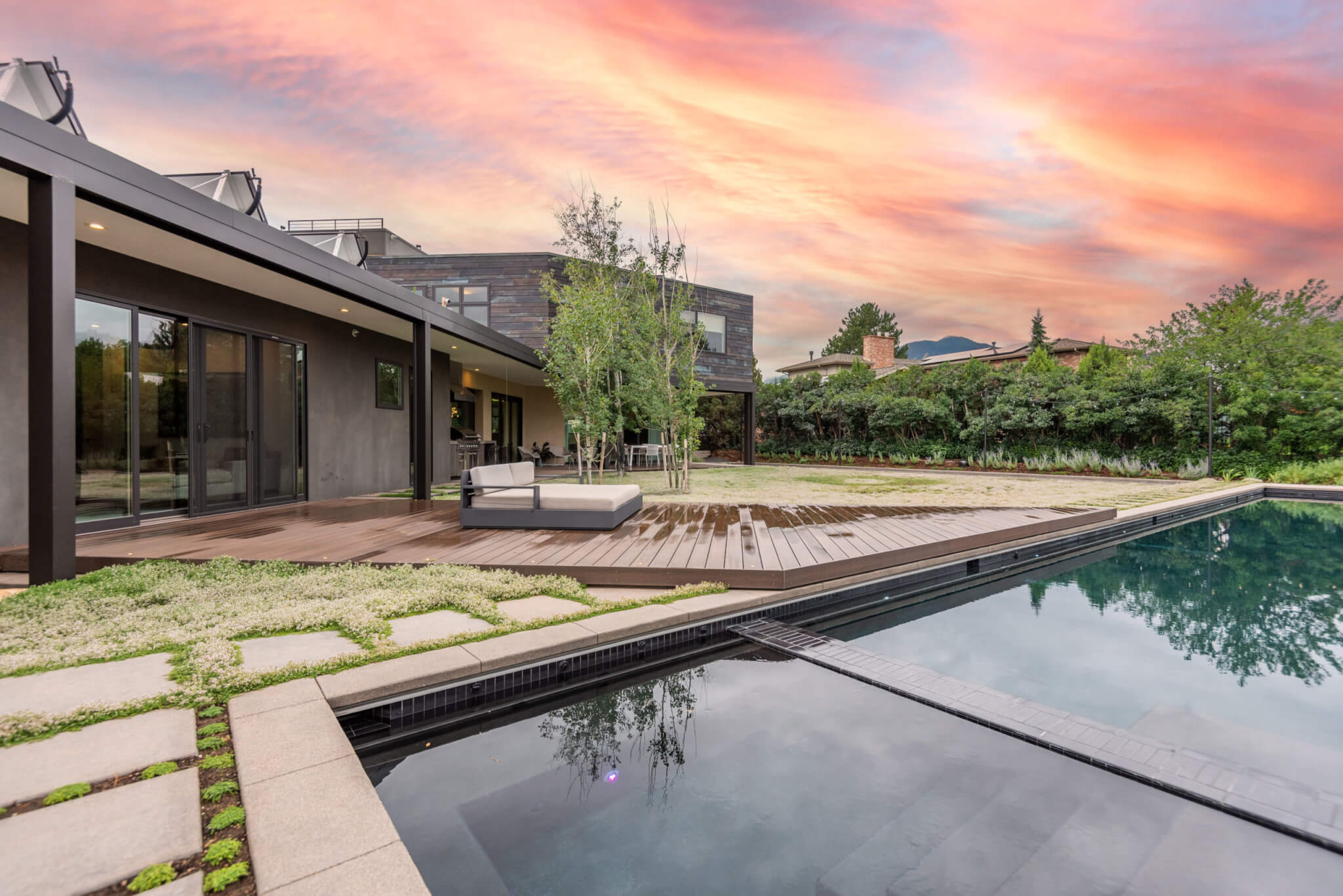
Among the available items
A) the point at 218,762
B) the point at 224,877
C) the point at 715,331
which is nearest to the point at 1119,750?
the point at 224,877

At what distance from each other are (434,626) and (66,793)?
1549 millimetres

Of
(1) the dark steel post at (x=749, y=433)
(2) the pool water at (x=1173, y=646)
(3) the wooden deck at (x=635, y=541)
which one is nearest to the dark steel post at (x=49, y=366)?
(3) the wooden deck at (x=635, y=541)

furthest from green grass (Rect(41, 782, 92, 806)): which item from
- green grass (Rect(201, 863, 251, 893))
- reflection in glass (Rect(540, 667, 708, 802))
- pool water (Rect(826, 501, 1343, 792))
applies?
pool water (Rect(826, 501, 1343, 792))

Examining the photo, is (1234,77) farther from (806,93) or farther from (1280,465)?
(1280,465)

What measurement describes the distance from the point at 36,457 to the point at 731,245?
15661mm

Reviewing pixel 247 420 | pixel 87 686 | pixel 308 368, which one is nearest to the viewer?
pixel 87 686

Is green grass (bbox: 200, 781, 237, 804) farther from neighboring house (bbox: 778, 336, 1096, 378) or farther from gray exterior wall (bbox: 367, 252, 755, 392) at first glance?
neighboring house (bbox: 778, 336, 1096, 378)

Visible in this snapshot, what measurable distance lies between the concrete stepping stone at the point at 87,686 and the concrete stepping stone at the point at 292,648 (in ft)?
0.96

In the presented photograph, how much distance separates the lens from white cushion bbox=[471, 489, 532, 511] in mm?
5832

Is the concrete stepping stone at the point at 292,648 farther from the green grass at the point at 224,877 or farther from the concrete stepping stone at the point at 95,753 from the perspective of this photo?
the green grass at the point at 224,877

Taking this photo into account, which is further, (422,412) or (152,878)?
(422,412)

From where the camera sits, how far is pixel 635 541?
16.9 feet

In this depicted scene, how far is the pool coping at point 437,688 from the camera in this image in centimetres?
147

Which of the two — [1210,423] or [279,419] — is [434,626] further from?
[1210,423]
